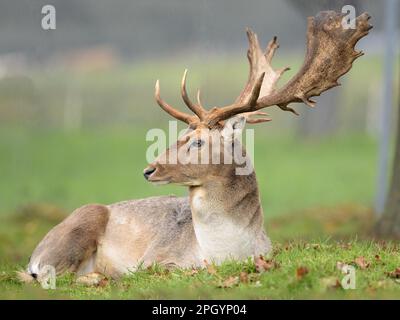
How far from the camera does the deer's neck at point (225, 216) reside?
9227mm

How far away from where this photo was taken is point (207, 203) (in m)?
9.23

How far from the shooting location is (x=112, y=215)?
33.9 feet

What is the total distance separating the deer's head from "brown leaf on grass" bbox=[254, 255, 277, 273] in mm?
993

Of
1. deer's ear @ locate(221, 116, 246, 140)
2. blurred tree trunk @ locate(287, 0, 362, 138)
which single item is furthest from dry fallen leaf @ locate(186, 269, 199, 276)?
blurred tree trunk @ locate(287, 0, 362, 138)

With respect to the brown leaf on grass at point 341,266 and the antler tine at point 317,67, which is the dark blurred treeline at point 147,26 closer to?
the antler tine at point 317,67

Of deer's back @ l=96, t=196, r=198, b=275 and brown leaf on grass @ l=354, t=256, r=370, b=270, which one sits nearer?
brown leaf on grass @ l=354, t=256, r=370, b=270

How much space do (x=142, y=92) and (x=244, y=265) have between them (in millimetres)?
28078

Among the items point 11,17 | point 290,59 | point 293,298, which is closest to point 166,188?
point 11,17

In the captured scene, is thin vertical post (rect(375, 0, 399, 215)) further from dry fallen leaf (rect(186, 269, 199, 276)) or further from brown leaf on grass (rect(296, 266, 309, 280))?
brown leaf on grass (rect(296, 266, 309, 280))

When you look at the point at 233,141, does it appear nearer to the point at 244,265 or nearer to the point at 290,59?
the point at 244,265

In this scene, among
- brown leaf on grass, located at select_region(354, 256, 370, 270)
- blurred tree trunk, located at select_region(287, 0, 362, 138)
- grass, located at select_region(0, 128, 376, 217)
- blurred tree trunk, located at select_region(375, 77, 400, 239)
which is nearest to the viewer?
brown leaf on grass, located at select_region(354, 256, 370, 270)

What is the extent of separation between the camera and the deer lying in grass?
923cm

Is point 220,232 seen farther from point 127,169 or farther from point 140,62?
point 140,62

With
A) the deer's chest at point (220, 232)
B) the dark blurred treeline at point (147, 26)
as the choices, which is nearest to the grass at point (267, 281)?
the deer's chest at point (220, 232)
